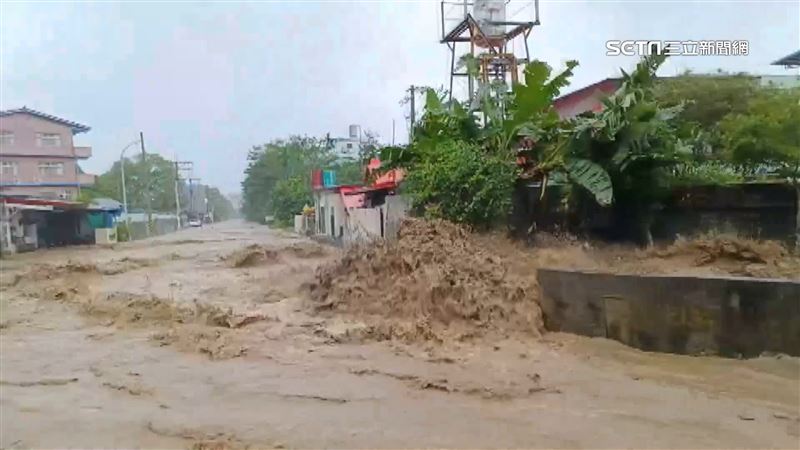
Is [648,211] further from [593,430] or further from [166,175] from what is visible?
[166,175]

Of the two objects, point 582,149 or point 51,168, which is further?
point 51,168

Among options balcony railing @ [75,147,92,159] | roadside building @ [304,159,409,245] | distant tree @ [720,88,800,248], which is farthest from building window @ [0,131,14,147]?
distant tree @ [720,88,800,248]

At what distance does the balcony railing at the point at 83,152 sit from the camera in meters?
51.0

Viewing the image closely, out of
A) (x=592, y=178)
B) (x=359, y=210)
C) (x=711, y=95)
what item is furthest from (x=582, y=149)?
(x=359, y=210)

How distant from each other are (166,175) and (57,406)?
74.7m

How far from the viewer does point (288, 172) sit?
59688 millimetres

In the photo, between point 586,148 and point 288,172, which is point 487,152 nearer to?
point 586,148

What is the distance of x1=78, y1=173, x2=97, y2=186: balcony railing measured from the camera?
164 feet

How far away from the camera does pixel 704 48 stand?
1133 centimetres

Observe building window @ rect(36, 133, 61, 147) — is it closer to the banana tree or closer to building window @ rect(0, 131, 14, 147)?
building window @ rect(0, 131, 14, 147)

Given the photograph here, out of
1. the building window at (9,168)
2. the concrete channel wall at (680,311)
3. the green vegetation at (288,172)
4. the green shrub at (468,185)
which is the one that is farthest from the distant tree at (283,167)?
the concrete channel wall at (680,311)

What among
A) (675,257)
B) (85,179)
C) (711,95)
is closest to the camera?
(675,257)

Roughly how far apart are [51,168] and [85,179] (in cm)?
358

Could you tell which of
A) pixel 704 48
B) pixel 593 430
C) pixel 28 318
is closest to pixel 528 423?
pixel 593 430
